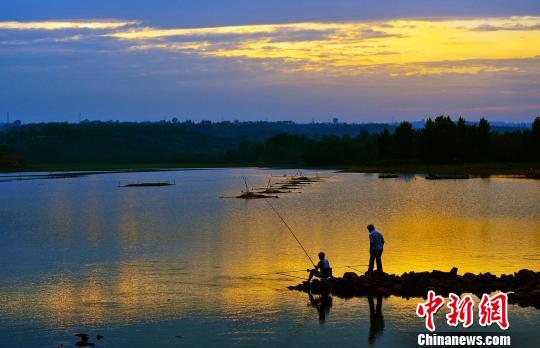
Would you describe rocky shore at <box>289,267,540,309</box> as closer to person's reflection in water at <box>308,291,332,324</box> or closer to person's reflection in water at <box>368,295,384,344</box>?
person's reflection in water at <box>308,291,332,324</box>

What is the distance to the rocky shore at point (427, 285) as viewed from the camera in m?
25.9

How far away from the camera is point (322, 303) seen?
2584cm

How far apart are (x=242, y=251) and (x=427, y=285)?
1448 cm

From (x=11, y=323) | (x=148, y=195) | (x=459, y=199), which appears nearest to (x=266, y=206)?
(x=459, y=199)

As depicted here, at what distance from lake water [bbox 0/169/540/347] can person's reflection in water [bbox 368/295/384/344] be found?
0.28 ft

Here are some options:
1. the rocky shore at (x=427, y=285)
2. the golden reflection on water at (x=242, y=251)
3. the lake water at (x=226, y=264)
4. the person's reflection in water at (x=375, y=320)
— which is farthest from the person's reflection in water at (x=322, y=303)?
the person's reflection in water at (x=375, y=320)

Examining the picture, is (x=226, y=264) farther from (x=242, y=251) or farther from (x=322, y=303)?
(x=322, y=303)

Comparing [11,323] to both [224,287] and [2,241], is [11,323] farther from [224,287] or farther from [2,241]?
[2,241]

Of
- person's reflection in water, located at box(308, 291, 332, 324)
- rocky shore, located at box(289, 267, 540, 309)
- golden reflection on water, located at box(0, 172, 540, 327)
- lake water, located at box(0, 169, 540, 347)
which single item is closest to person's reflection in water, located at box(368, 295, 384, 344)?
lake water, located at box(0, 169, 540, 347)

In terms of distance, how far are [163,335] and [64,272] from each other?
13.0 metres

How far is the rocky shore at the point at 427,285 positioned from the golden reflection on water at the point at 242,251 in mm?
972

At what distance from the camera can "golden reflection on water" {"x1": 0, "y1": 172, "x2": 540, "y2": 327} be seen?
86.7 feet

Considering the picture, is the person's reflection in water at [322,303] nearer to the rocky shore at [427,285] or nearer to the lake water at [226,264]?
the lake water at [226,264]

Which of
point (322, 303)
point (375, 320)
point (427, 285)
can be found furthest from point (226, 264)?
point (375, 320)
